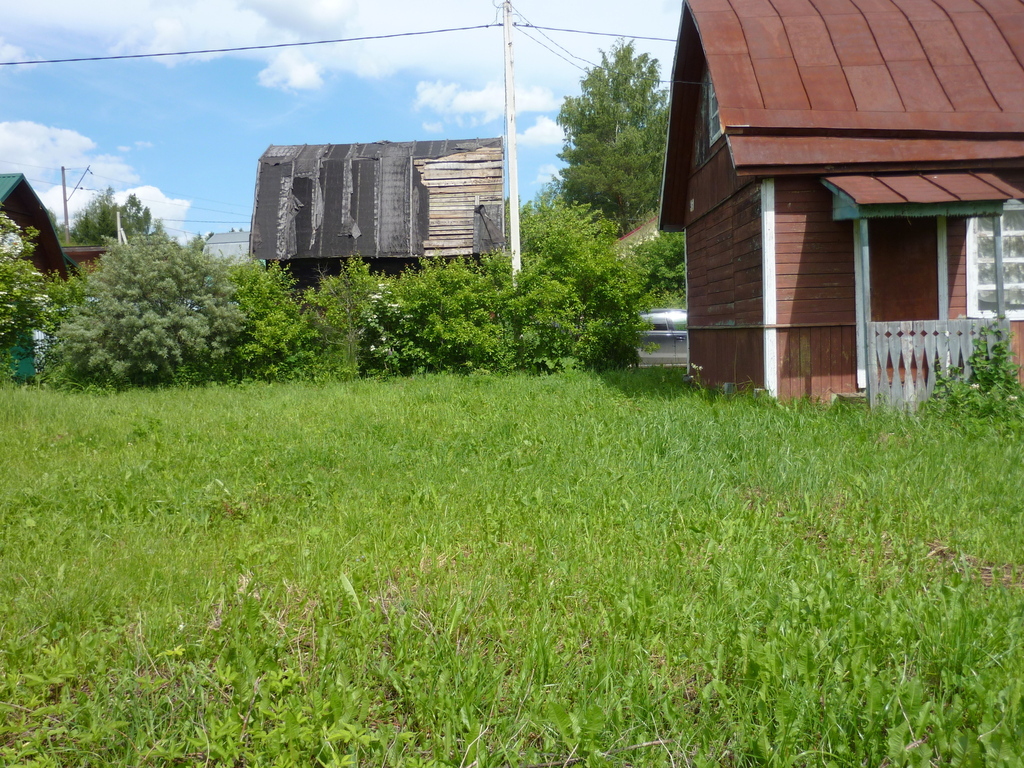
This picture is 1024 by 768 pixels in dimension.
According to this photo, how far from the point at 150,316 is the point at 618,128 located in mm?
37664

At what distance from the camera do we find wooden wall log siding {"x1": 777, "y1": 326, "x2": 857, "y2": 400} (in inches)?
383

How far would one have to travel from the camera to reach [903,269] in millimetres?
9953

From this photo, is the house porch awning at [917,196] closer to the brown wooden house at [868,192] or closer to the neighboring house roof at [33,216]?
the brown wooden house at [868,192]

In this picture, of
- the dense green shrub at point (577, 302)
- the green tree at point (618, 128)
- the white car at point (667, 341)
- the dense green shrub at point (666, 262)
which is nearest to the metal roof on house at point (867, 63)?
the dense green shrub at point (577, 302)

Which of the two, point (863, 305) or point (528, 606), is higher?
point (863, 305)

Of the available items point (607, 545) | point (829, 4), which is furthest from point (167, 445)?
point (829, 4)

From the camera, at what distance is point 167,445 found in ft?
26.5

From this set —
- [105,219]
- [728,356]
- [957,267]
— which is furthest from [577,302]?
[105,219]

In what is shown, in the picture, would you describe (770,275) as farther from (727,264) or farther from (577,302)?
(577,302)

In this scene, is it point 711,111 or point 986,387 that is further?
point 711,111

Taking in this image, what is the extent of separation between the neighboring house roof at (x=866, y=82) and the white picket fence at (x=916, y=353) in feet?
7.70

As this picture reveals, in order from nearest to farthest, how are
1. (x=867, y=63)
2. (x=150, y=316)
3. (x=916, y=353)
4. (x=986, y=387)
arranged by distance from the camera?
(x=986, y=387)
(x=916, y=353)
(x=867, y=63)
(x=150, y=316)

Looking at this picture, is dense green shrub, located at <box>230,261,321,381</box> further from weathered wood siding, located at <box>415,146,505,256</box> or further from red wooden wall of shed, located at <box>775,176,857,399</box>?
red wooden wall of shed, located at <box>775,176,857,399</box>

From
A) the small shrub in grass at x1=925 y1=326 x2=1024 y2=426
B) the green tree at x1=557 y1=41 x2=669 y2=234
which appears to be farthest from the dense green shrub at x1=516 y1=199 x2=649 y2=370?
the green tree at x1=557 y1=41 x2=669 y2=234
